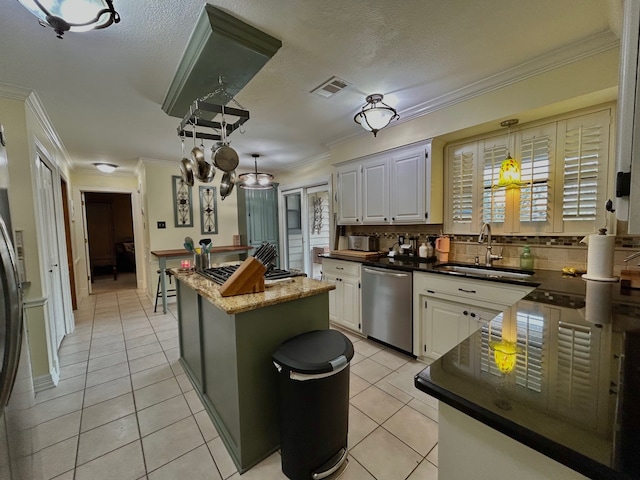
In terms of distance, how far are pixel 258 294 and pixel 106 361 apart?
2302 mm

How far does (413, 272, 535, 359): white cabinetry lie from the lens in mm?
1993

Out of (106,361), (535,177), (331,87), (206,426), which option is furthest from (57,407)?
(535,177)

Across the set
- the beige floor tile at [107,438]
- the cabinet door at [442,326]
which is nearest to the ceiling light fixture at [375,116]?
the cabinet door at [442,326]

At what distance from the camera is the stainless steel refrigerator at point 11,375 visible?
815 mm

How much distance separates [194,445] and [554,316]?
2110mm

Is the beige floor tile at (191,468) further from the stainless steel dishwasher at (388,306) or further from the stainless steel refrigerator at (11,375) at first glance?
the stainless steel dishwasher at (388,306)

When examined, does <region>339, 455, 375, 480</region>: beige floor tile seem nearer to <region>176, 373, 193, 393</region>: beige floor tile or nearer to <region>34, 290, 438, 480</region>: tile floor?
<region>34, 290, 438, 480</region>: tile floor

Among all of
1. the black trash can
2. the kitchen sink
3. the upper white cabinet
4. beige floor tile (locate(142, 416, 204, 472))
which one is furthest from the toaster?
beige floor tile (locate(142, 416, 204, 472))

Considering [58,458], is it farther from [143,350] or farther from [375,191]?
[375,191]

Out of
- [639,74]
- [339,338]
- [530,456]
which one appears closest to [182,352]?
[339,338]

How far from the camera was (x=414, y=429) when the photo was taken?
1.77 m

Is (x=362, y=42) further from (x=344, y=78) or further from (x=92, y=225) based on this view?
(x=92, y=225)

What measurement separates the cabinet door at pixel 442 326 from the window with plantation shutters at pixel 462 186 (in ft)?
3.07

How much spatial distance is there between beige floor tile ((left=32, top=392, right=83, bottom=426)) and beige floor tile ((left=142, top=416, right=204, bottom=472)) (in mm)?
802
